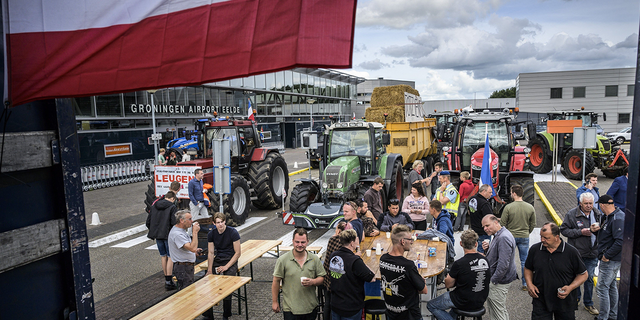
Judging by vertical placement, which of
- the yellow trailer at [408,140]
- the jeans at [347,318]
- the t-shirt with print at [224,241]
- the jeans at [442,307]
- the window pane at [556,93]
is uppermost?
the window pane at [556,93]

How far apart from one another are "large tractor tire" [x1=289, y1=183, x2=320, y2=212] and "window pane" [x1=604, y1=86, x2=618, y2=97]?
41.5 metres

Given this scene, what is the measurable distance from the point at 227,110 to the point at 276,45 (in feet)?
89.7

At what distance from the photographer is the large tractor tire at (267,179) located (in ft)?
37.3

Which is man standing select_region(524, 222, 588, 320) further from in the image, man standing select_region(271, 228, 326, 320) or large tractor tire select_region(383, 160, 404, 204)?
large tractor tire select_region(383, 160, 404, 204)

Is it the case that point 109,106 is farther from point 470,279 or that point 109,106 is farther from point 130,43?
point 130,43

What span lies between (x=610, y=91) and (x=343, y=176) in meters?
41.5

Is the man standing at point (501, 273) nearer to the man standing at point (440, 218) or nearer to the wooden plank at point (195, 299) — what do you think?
the man standing at point (440, 218)

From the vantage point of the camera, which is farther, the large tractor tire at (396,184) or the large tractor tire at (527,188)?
the large tractor tire at (396,184)

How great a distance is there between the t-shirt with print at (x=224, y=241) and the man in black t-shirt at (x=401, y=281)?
7.69 ft

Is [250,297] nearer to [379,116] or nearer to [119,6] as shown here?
[119,6]

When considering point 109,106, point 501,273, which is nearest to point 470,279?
point 501,273

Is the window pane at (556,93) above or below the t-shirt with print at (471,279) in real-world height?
above

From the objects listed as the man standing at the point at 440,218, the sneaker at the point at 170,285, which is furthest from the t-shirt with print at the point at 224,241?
the man standing at the point at 440,218

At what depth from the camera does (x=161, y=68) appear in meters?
1.98
